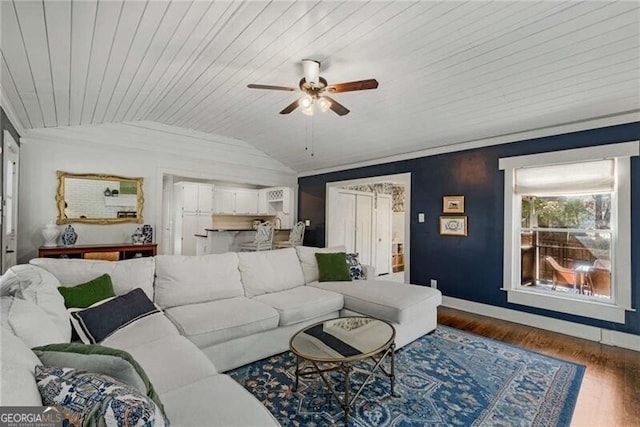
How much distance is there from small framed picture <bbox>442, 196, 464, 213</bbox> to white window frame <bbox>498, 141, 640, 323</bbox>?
1.91ft

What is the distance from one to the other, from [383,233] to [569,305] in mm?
4355

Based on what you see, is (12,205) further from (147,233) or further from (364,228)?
(364,228)

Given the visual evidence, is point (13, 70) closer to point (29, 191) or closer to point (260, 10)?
point (260, 10)

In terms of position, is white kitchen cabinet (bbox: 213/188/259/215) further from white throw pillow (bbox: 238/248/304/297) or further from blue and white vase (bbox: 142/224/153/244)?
white throw pillow (bbox: 238/248/304/297)

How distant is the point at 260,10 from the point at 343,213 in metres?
4.86

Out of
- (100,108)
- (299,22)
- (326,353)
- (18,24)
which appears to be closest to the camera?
(18,24)

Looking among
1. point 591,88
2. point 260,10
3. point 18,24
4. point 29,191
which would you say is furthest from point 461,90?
point 29,191

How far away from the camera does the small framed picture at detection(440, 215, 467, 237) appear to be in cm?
428

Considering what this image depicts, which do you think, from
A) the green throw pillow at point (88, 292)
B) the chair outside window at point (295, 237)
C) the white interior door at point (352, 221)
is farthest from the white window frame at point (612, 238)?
the green throw pillow at point (88, 292)

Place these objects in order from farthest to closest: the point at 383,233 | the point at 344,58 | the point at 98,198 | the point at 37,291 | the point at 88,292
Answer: the point at 383,233, the point at 98,198, the point at 344,58, the point at 88,292, the point at 37,291

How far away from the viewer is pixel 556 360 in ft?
8.88

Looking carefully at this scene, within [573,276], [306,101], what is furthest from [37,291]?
[573,276]

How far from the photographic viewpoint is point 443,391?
2.19 m

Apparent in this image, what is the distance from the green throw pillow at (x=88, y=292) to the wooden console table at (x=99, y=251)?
2324 millimetres
